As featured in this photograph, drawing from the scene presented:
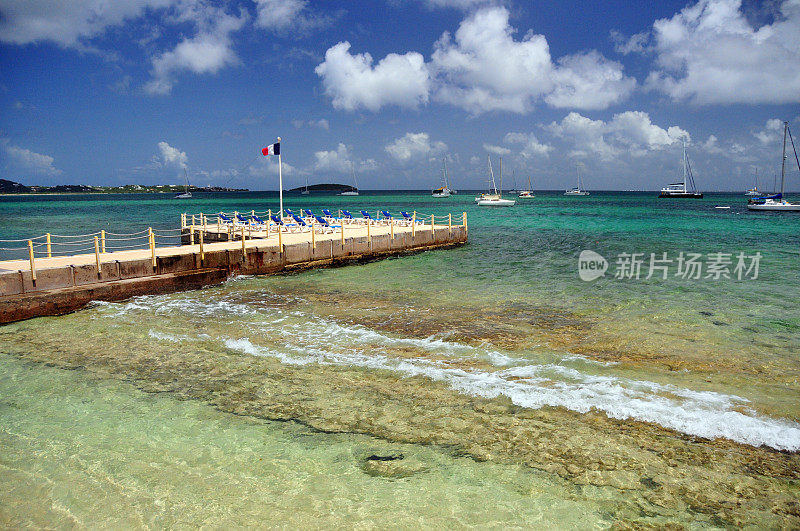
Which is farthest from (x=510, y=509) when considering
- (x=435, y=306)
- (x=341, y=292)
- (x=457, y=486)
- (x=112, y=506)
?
(x=341, y=292)

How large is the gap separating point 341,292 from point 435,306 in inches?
157

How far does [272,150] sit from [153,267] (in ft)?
36.7

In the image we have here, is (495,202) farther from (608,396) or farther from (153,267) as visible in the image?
(608,396)

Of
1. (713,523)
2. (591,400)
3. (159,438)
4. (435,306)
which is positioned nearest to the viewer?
(713,523)

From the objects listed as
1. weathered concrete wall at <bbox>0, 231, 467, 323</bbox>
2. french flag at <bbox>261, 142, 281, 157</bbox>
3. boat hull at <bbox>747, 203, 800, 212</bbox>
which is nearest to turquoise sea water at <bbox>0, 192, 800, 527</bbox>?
weathered concrete wall at <bbox>0, 231, 467, 323</bbox>

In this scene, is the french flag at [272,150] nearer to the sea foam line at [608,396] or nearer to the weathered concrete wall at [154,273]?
the weathered concrete wall at [154,273]

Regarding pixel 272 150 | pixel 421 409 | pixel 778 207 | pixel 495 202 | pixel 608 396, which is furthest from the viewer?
pixel 495 202

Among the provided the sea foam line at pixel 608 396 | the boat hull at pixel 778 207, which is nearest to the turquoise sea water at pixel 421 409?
the sea foam line at pixel 608 396

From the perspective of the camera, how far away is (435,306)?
1468 centimetres

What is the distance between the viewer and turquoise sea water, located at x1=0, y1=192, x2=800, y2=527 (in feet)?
16.9

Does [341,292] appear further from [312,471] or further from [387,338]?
[312,471]

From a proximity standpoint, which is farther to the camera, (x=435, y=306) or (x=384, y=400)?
(x=435, y=306)

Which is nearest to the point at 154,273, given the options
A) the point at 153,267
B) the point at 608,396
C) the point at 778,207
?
the point at 153,267

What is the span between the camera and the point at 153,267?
646 inches
